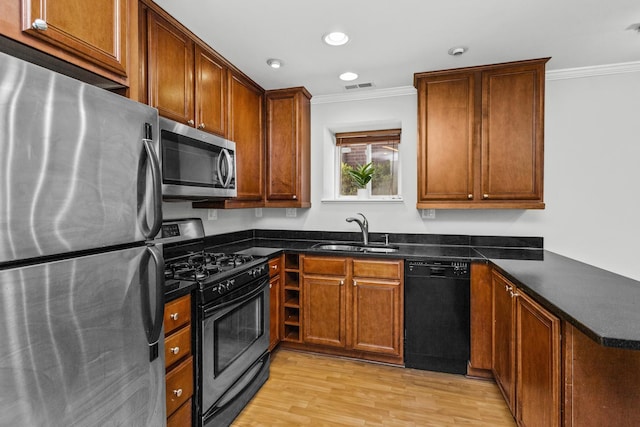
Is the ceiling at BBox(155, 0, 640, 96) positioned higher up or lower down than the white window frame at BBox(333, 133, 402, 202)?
higher up

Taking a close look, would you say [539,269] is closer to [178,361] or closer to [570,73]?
[570,73]

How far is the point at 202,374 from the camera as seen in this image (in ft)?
5.71

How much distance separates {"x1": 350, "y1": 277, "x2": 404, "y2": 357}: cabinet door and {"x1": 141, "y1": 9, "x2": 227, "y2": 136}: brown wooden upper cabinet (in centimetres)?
169

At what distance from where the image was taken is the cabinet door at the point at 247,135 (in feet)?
8.84

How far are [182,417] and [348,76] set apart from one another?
2675 mm

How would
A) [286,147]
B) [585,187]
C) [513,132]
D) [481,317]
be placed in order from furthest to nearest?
[286,147]
[585,187]
[513,132]
[481,317]

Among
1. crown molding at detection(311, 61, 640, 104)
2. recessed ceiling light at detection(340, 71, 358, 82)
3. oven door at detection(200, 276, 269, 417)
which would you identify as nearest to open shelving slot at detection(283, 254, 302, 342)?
oven door at detection(200, 276, 269, 417)

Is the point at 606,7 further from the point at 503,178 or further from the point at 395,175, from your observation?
the point at 395,175

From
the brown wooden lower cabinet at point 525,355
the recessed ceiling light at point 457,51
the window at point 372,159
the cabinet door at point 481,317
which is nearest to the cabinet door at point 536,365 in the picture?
the brown wooden lower cabinet at point 525,355

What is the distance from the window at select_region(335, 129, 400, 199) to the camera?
3.38 m

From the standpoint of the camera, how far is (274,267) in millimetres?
2764

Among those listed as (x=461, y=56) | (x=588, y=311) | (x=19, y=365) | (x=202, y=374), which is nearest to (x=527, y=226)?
(x=461, y=56)

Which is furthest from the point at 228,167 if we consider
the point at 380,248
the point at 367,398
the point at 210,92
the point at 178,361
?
the point at 367,398

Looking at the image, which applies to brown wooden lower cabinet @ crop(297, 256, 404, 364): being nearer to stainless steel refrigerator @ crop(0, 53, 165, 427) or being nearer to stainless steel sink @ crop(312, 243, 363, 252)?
stainless steel sink @ crop(312, 243, 363, 252)
